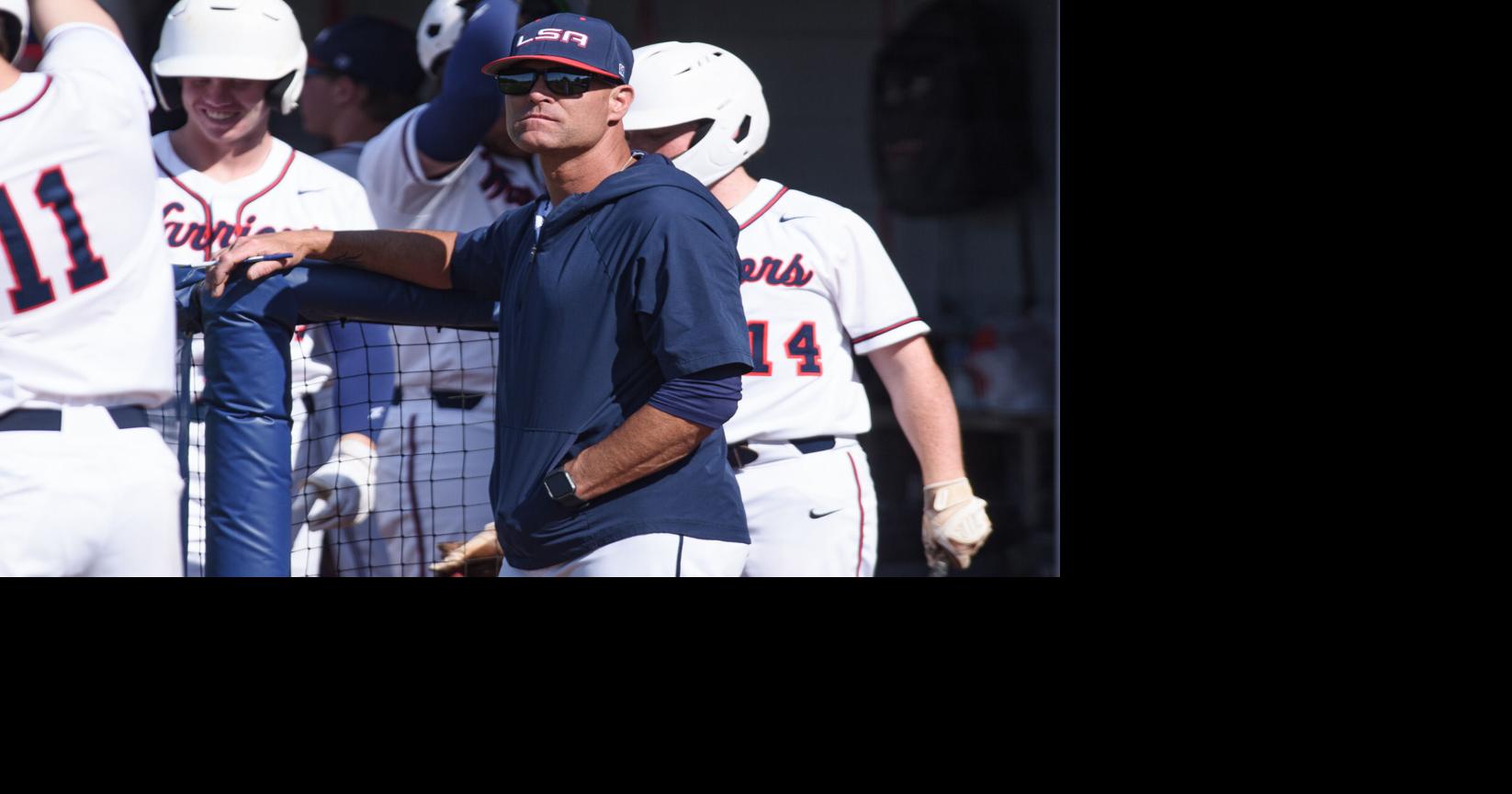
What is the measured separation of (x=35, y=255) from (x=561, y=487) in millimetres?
795

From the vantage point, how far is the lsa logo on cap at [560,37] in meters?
2.02

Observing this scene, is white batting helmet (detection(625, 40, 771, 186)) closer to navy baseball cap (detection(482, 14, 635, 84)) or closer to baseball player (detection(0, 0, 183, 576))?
navy baseball cap (detection(482, 14, 635, 84))

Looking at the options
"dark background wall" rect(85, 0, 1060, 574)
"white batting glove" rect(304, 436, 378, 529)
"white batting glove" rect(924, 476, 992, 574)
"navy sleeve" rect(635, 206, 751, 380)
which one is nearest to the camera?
"navy sleeve" rect(635, 206, 751, 380)

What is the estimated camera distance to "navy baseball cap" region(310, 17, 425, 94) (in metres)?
3.20

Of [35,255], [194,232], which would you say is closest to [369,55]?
[194,232]

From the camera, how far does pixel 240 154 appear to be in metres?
2.76

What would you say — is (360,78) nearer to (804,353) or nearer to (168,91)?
(168,91)

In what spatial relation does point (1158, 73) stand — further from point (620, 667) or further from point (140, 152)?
point (140, 152)

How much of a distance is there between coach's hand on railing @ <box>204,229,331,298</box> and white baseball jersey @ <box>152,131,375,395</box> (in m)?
0.69

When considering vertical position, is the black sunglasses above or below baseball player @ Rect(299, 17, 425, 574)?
below

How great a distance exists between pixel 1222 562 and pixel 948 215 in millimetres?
1614

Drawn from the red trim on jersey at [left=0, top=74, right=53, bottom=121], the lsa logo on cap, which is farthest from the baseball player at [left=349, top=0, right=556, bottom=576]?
the red trim on jersey at [left=0, top=74, right=53, bottom=121]

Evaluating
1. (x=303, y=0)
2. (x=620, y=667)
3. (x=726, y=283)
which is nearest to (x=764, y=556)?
(x=620, y=667)

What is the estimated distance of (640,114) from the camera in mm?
2559
